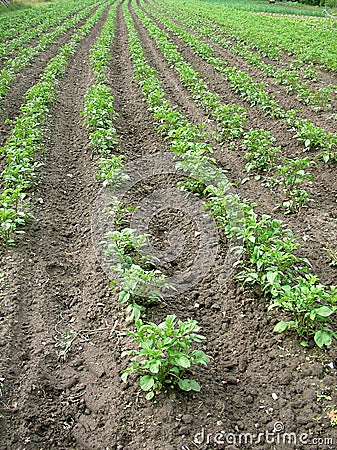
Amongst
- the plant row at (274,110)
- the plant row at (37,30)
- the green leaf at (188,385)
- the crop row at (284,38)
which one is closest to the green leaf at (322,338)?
the green leaf at (188,385)

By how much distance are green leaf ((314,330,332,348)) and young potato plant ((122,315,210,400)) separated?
2.91 feet

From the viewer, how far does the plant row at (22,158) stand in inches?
200

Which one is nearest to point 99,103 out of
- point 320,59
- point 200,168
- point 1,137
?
point 1,137

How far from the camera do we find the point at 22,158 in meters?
6.49

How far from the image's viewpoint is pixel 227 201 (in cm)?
487

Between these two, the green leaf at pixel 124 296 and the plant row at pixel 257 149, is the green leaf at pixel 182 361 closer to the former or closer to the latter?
the green leaf at pixel 124 296

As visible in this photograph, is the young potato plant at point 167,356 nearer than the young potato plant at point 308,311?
Yes

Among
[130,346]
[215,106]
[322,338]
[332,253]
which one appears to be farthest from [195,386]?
[215,106]

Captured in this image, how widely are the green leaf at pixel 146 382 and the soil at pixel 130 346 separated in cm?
15

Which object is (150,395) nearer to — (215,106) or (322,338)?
(322,338)

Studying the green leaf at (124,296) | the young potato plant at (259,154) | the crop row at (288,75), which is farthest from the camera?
the crop row at (288,75)

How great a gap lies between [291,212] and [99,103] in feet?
15.3

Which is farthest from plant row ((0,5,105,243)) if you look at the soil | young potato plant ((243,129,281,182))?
young potato plant ((243,129,281,182))

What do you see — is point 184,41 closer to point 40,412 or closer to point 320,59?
point 320,59
